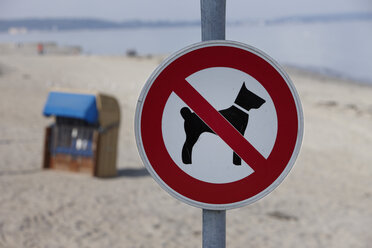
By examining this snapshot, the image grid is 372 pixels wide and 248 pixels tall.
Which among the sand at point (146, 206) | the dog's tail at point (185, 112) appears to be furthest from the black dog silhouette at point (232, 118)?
the sand at point (146, 206)

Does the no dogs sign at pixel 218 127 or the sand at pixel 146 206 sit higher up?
the no dogs sign at pixel 218 127

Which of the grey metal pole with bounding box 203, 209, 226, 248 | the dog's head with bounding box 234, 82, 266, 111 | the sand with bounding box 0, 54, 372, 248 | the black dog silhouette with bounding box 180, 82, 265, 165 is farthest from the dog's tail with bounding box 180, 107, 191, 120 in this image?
the sand with bounding box 0, 54, 372, 248

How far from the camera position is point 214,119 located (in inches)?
66.7

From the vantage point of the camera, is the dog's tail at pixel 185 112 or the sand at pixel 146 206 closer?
the dog's tail at pixel 185 112

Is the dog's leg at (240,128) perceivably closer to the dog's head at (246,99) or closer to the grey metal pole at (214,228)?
the dog's head at (246,99)

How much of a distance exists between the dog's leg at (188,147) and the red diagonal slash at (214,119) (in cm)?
8

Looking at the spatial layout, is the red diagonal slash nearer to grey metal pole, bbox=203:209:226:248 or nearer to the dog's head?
the dog's head

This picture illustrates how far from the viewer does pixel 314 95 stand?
2411cm

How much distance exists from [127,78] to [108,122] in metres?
18.6

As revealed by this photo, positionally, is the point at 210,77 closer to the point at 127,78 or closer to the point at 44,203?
the point at 44,203

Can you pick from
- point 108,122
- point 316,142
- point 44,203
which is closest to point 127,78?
point 316,142

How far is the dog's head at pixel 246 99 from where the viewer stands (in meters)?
1.71

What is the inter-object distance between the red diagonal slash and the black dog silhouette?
2 cm

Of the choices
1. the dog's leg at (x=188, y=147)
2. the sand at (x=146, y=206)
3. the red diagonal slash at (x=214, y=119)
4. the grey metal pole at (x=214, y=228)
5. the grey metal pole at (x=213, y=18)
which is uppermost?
the grey metal pole at (x=213, y=18)
